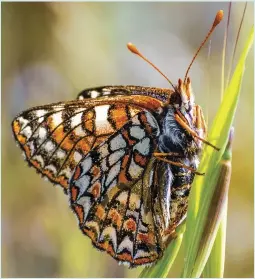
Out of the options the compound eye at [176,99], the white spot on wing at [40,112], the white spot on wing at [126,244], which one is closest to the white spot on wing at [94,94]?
the white spot on wing at [40,112]

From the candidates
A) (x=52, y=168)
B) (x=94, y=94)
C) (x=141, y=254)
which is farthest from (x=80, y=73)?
(x=141, y=254)

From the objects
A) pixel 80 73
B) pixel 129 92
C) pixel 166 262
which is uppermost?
pixel 80 73

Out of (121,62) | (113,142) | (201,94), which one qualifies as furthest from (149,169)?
(121,62)

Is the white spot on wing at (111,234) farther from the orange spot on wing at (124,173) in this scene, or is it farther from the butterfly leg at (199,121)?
the butterfly leg at (199,121)

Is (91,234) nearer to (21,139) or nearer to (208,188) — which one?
(21,139)

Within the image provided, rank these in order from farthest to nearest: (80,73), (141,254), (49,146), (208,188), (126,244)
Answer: (80,73) → (49,146) → (126,244) → (141,254) → (208,188)

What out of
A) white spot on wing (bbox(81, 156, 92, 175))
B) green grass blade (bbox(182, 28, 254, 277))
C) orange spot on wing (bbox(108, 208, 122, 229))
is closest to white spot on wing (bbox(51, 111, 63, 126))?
white spot on wing (bbox(81, 156, 92, 175))
